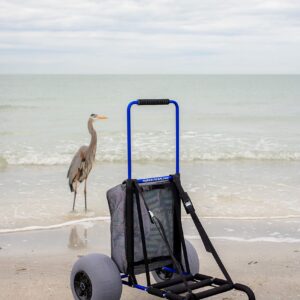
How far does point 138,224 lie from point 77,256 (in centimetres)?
169

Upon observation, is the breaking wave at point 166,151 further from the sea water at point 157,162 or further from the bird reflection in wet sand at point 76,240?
the bird reflection in wet sand at point 76,240

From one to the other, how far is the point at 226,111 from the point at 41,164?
69.7 feet

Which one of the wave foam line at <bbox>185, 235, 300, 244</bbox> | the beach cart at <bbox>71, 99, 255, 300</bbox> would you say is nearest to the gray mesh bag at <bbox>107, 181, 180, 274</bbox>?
the beach cart at <bbox>71, 99, 255, 300</bbox>

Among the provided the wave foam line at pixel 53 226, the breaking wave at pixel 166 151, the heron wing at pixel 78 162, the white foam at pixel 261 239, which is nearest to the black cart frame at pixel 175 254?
the white foam at pixel 261 239

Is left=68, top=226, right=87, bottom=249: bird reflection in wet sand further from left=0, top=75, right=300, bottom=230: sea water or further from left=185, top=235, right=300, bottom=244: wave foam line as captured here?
left=185, top=235, right=300, bottom=244: wave foam line

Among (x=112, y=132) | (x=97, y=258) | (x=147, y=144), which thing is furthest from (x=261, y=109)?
(x=97, y=258)

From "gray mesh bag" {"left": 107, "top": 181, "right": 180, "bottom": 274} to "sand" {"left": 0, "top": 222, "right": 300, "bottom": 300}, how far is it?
0.47 meters

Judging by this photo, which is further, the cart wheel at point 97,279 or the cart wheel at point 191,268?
the cart wheel at point 191,268

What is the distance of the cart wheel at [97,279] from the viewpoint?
3.74 meters

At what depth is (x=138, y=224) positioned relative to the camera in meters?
3.86

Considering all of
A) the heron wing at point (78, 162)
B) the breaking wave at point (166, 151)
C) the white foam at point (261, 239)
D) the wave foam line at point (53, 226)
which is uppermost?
the heron wing at point (78, 162)

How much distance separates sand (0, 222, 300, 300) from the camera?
14.2ft

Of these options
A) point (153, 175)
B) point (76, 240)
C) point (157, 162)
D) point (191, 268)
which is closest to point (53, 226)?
point (76, 240)

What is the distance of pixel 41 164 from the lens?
41.8ft
